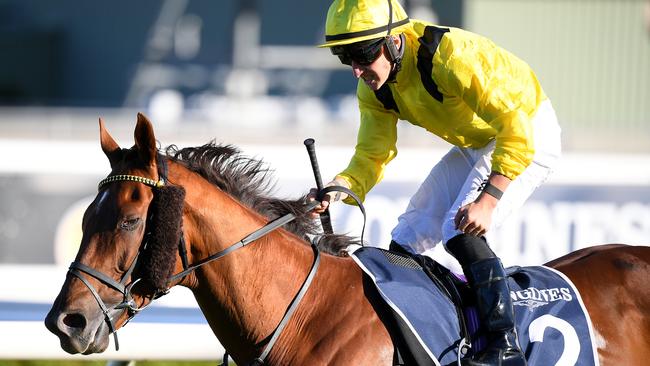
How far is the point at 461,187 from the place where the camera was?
11.9 feet

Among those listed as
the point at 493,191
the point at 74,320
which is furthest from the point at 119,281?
the point at 493,191

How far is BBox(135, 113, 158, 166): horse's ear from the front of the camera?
115 inches

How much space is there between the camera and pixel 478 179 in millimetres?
3480

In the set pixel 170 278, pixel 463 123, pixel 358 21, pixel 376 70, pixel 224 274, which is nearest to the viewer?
pixel 170 278

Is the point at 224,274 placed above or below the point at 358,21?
below

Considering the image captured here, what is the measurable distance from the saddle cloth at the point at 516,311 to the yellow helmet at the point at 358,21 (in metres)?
0.67

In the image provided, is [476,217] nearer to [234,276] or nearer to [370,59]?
[370,59]

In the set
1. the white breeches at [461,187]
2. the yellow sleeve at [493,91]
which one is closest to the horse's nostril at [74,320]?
the white breeches at [461,187]

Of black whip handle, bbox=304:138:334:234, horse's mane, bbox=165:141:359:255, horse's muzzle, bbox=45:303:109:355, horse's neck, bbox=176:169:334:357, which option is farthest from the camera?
black whip handle, bbox=304:138:334:234

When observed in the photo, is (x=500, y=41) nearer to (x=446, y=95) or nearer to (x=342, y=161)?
Result: (x=342, y=161)

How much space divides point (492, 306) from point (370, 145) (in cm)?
86

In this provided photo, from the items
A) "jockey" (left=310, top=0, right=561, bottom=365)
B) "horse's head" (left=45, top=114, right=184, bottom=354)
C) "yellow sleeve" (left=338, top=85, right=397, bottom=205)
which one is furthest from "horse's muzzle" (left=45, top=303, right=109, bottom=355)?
"yellow sleeve" (left=338, top=85, right=397, bottom=205)

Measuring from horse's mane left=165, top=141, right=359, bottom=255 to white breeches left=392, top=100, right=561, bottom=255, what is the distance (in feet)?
0.82

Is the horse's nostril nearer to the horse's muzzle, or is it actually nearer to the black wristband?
the horse's muzzle
